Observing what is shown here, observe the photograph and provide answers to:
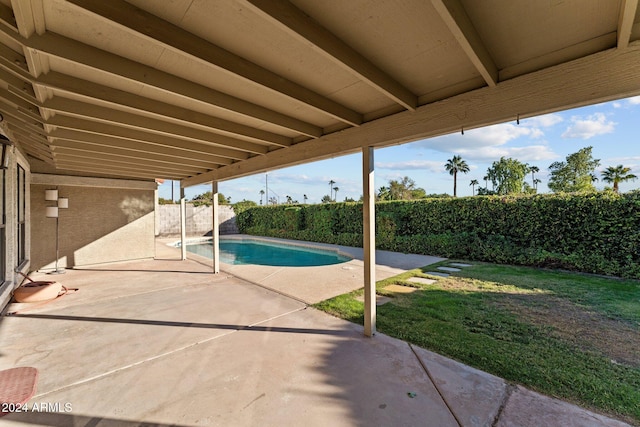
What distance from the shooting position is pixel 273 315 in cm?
422

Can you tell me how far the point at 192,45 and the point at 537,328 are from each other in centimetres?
501

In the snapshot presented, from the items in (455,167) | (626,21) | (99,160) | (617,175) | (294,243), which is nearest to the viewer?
(626,21)

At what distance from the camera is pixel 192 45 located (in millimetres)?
1849

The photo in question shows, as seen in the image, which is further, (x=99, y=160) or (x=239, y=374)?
(x=99, y=160)

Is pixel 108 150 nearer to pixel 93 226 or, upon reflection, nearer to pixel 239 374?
pixel 239 374

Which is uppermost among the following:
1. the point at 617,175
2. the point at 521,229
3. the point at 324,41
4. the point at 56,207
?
the point at 617,175

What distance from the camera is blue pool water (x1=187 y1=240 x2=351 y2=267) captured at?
1102 centimetres

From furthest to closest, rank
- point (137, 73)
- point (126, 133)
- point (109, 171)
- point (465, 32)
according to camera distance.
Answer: point (109, 171) → point (126, 133) → point (137, 73) → point (465, 32)

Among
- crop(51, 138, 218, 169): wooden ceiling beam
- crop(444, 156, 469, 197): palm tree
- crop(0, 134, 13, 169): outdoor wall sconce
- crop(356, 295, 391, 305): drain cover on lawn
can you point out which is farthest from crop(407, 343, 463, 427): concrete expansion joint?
crop(444, 156, 469, 197): palm tree

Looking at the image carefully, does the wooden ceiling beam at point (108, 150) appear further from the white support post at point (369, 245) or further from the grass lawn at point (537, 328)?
the grass lawn at point (537, 328)

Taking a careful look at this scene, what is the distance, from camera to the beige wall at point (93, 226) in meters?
7.30

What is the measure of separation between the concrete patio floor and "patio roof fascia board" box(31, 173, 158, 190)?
14.2 ft

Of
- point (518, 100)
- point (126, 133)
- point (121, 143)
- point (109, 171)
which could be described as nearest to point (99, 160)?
point (109, 171)

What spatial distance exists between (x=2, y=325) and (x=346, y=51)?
5.71 meters
